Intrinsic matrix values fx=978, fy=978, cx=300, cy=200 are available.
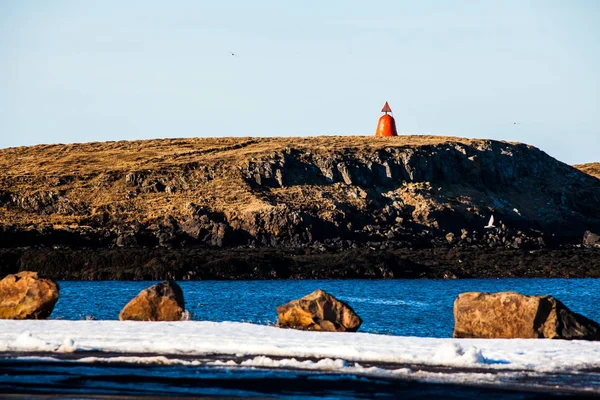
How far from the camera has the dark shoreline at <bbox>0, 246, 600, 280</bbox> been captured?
69.1 m

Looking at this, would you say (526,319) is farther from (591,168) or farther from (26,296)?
(591,168)

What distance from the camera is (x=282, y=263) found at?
236 ft

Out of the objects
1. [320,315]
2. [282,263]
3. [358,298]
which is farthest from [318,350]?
[282,263]

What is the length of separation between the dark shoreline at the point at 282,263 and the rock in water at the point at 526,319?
49575mm

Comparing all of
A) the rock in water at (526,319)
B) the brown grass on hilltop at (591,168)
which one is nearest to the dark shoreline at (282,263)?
the rock in water at (526,319)

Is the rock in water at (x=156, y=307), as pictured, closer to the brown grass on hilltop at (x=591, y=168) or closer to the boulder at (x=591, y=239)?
the boulder at (x=591, y=239)

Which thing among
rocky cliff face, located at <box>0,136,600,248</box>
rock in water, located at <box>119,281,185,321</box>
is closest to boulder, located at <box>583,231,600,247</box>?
rocky cliff face, located at <box>0,136,600,248</box>

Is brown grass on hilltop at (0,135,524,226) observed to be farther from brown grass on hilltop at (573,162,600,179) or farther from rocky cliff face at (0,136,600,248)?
brown grass on hilltop at (573,162,600,179)

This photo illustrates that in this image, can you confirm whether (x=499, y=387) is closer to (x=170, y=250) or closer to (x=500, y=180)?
(x=170, y=250)

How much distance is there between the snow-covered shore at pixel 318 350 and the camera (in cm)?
1527

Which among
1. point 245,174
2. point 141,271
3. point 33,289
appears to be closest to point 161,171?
point 245,174

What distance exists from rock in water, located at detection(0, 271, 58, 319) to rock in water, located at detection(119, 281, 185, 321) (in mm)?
1882

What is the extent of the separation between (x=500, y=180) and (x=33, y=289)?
96.2 meters

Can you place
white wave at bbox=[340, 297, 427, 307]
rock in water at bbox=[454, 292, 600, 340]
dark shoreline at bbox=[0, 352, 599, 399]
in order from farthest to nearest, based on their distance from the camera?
white wave at bbox=[340, 297, 427, 307] < rock in water at bbox=[454, 292, 600, 340] < dark shoreline at bbox=[0, 352, 599, 399]
